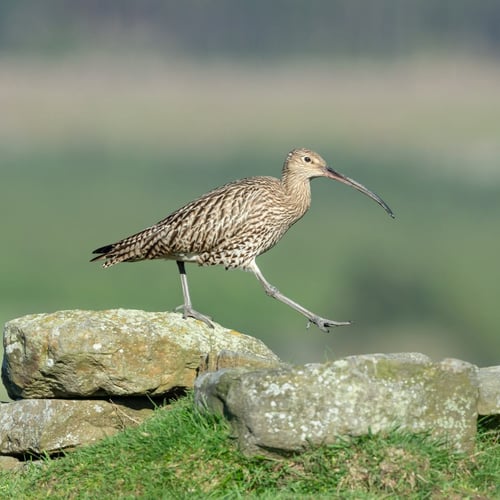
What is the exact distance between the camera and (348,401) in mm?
8734

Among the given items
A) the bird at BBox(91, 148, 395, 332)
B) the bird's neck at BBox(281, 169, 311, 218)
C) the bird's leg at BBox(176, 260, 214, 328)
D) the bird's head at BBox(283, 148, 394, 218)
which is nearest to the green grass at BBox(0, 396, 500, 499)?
the bird's leg at BBox(176, 260, 214, 328)

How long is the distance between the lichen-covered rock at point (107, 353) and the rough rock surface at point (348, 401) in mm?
2516

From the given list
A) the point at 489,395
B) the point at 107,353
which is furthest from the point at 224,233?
the point at 489,395

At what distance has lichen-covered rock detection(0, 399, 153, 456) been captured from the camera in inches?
463

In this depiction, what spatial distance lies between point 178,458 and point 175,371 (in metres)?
2.47

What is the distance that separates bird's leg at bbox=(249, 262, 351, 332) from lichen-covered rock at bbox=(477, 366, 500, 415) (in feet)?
11.8

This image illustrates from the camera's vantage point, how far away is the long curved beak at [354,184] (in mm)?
14469

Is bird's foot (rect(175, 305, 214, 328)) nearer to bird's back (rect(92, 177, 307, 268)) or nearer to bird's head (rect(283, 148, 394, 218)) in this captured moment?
bird's back (rect(92, 177, 307, 268))

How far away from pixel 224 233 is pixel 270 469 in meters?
4.98

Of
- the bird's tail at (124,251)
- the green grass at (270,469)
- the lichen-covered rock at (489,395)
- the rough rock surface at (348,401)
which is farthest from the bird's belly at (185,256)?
the lichen-covered rock at (489,395)

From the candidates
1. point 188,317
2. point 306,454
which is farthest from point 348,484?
point 188,317

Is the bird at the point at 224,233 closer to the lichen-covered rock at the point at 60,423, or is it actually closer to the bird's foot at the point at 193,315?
the bird's foot at the point at 193,315

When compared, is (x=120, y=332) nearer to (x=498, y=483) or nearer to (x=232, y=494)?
(x=232, y=494)

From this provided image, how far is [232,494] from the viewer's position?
8648mm
